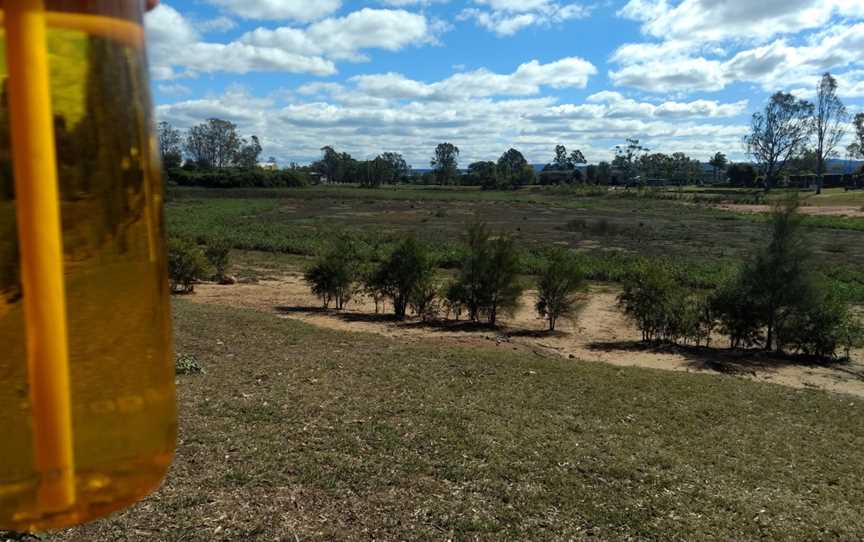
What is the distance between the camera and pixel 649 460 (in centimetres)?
698

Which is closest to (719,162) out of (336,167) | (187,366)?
(336,167)

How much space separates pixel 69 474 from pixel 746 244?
43774 mm

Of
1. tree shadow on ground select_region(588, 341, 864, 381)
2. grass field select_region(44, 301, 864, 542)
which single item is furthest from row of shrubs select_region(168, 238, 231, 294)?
tree shadow on ground select_region(588, 341, 864, 381)

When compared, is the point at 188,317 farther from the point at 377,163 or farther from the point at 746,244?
the point at 377,163

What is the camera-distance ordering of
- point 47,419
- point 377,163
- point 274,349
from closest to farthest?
1. point 47,419
2. point 274,349
3. point 377,163

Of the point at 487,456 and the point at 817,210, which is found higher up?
the point at 817,210

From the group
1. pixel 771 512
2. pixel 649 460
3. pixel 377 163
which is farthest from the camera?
pixel 377 163

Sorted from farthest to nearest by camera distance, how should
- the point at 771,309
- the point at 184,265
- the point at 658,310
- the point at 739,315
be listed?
the point at 184,265
the point at 658,310
the point at 739,315
the point at 771,309

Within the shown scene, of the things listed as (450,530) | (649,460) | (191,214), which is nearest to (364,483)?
(450,530)

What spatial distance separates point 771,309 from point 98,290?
55.2 ft

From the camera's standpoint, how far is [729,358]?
48.0 feet

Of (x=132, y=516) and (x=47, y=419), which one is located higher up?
(x=47, y=419)

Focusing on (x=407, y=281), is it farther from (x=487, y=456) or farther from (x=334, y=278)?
(x=487, y=456)

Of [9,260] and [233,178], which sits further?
[233,178]
